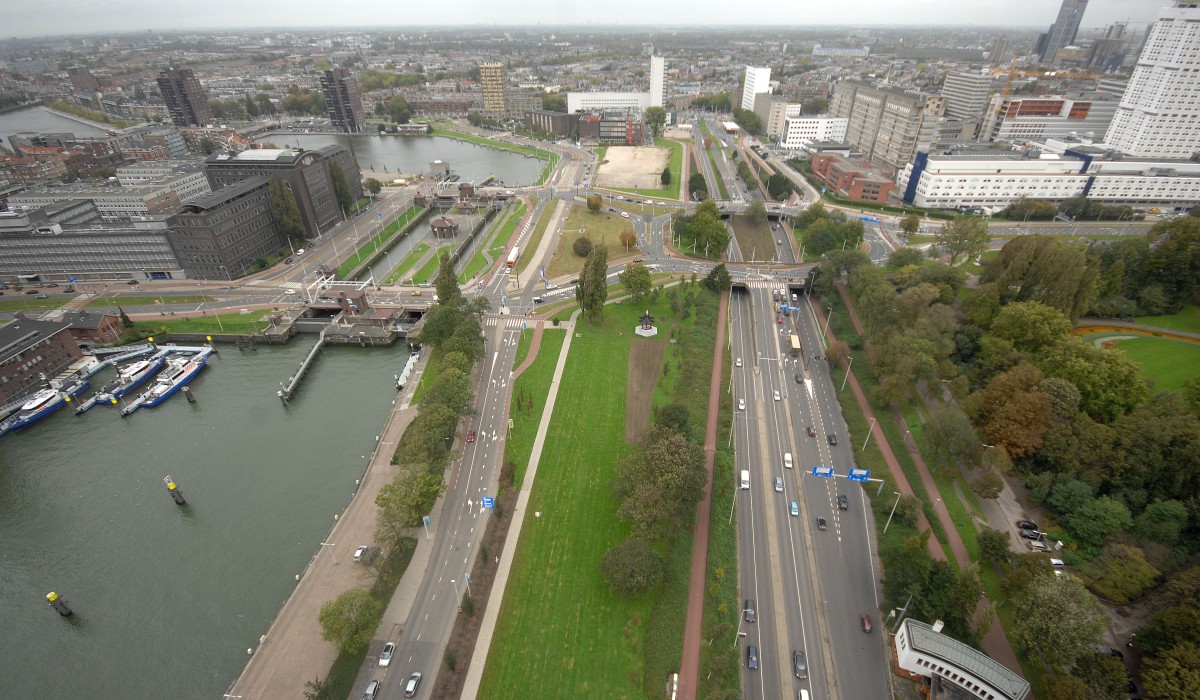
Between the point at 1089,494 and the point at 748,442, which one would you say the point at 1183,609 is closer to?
the point at 1089,494

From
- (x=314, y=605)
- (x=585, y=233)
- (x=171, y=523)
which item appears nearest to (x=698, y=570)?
(x=314, y=605)

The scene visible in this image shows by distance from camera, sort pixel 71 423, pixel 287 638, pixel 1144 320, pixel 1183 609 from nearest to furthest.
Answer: pixel 1183 609 → pixel 287 638 → pixel 71 423 → pixel 1144 320

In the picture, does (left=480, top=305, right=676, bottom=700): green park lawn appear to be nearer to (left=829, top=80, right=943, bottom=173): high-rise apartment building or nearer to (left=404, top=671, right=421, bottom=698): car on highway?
(left=404, top=671, right=421, bottom=698): car on highway

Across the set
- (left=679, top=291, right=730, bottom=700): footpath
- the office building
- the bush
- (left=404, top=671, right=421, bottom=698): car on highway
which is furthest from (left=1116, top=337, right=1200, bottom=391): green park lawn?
the office building

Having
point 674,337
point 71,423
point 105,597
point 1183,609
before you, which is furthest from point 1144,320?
point 71,423

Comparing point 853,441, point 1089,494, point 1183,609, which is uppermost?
point 1183,609

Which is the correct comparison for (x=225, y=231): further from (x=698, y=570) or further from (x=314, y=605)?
(x=698, y=570)
